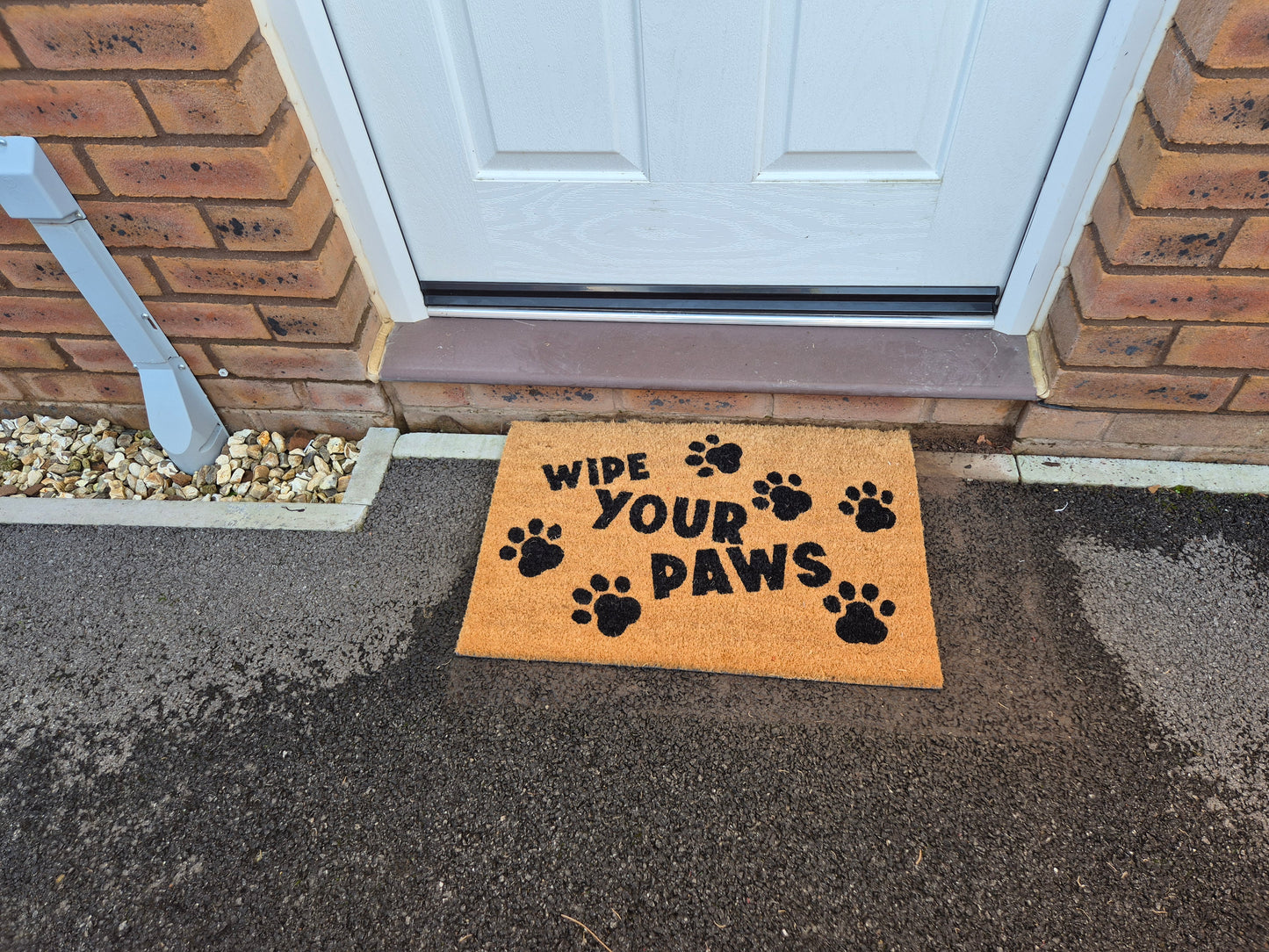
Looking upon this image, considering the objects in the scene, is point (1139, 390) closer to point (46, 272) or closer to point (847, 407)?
point (847, 407)

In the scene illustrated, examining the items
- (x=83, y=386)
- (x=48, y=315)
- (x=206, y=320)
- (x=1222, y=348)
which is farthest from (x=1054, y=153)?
(x=83, y=386)

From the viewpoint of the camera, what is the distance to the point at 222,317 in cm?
161

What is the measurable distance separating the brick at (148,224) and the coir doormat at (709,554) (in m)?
Result: 0.83

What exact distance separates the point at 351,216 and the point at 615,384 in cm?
73

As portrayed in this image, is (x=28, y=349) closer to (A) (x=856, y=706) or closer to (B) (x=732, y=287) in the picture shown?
(B) (x=732, y=287)

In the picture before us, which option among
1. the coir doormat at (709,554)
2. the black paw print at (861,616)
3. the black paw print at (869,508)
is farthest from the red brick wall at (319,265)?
the black paw print at (861,616)

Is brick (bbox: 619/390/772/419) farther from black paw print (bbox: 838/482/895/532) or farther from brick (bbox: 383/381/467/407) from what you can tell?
brick (bbox: 383/381/467/407)

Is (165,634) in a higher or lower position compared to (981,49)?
lower

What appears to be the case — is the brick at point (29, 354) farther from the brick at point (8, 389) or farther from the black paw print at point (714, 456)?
the black paw print at point (714, 456)

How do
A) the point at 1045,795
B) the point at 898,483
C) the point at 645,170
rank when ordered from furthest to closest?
the point at 898,483, the point at 645,170, the point at 1045,795

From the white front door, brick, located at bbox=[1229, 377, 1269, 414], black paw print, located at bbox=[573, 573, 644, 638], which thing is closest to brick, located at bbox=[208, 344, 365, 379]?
the white front door

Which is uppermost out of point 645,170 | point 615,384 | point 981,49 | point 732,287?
point 981,49

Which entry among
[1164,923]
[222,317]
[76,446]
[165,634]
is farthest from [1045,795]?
[76,446]

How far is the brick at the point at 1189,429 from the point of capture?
1588 mm
